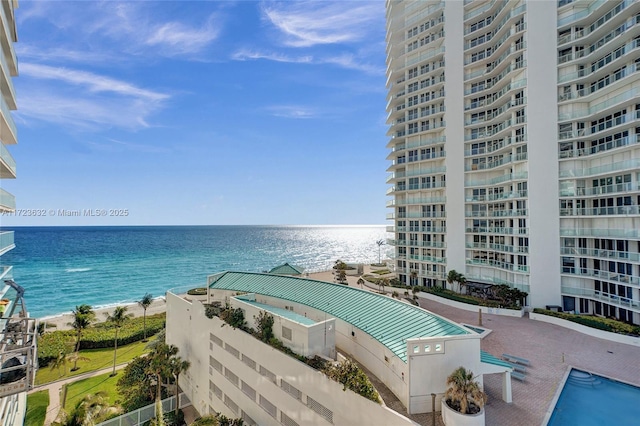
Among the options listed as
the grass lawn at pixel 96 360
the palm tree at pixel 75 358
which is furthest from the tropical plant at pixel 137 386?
the palm tree at pixel 75 358

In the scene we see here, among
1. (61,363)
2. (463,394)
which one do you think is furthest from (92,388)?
(463,394)

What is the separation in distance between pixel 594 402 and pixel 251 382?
61.6 ft

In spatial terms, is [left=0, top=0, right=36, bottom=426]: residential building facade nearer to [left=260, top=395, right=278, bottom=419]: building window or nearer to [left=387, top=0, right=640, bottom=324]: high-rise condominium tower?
[left=260, top=395, right=278, bottom=419]: building window

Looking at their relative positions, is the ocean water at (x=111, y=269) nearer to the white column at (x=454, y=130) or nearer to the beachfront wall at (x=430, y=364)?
the beachfront wall at (x=430, y=364)

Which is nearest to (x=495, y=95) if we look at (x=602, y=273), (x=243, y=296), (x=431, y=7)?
(x=431, y=7)

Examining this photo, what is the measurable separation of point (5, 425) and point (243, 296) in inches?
544

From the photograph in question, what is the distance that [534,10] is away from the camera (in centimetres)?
3466

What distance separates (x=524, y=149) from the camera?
116 ft

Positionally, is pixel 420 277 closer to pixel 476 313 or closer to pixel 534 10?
pixel 476 313

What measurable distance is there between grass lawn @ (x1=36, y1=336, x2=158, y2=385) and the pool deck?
35.5 meters

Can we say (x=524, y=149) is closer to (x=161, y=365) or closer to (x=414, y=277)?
(x=414, y=277)

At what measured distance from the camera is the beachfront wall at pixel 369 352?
1400 centimetres

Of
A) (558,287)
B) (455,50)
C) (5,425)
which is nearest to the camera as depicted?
(5,425)

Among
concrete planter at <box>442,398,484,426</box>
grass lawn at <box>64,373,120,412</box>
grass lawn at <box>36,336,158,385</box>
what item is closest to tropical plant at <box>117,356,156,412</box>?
grass lawn at <box>64,373,120,412</box>
